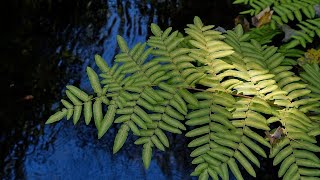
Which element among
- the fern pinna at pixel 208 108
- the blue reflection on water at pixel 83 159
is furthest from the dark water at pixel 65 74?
the fern pinna at pixel 208 108

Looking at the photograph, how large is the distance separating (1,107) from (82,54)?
100cm

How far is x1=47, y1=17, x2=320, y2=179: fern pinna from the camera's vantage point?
5.73ft

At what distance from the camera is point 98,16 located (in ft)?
16.2

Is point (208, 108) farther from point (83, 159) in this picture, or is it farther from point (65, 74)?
point (65, 74)

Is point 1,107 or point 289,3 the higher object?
A: point 289,3

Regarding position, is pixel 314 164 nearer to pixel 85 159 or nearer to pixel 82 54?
pixel 85 159

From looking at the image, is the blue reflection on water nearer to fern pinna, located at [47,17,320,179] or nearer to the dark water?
the dark water

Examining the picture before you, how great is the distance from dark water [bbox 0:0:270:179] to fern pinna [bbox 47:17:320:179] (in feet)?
4.43

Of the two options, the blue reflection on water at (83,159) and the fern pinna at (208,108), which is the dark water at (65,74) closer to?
the blue reflection on water at (83,159)

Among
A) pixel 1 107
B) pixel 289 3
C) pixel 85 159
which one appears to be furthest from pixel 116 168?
pixel 289 3

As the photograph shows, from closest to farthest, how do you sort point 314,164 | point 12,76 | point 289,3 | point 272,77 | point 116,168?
point 314,164, point 272,77, point 289,3, point 116,168, point 12,76

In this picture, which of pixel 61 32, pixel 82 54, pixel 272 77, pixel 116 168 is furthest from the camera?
pixel 61 32

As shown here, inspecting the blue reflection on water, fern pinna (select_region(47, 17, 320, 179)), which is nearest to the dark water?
the blue reflection on water

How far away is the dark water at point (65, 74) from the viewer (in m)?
3.24
